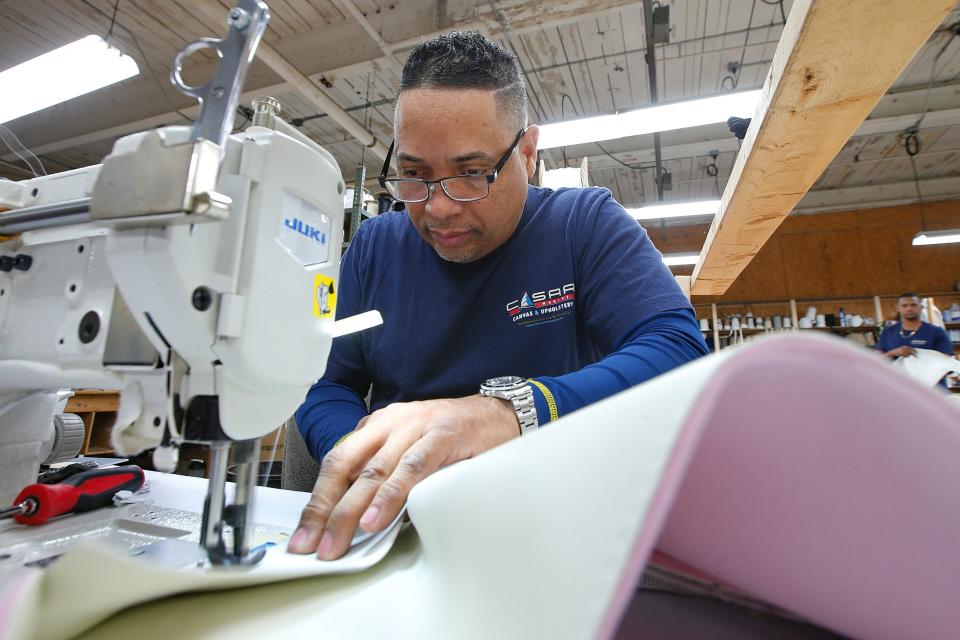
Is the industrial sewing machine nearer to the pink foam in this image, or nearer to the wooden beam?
the pink foam

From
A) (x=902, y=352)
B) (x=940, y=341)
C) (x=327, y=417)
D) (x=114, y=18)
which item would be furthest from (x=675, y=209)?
(x=114, y=18)

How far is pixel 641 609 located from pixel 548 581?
22 cm

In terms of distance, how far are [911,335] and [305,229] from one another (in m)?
6.94

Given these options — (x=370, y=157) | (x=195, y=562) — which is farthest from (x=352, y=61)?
(x=195, y=562)

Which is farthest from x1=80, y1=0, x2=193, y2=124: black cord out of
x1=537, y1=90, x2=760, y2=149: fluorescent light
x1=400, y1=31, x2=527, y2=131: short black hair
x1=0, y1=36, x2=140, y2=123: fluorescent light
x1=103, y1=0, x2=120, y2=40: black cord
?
x1=400, y1=31, x2=527, y2=131: short black hair

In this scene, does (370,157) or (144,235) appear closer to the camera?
(144,235)

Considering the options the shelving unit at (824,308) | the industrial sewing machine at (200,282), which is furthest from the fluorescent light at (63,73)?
the shelving unit at (824,308)

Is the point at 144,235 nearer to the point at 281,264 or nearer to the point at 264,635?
the point at 281,264

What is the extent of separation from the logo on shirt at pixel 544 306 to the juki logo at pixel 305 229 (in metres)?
0.66

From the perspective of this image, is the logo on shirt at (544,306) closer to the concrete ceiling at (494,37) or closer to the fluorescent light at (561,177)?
the fluorescent light at (561,177)

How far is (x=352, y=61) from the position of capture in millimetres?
4406

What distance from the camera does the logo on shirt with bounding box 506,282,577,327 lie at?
1230 millimetres

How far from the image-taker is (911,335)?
17.9 ft

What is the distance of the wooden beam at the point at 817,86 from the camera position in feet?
2.79
